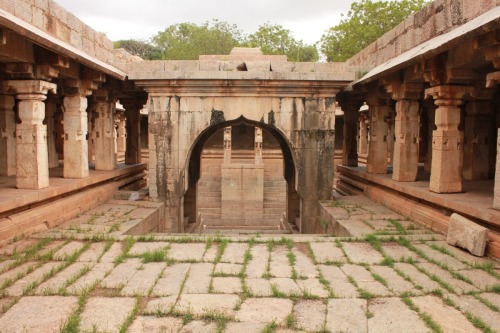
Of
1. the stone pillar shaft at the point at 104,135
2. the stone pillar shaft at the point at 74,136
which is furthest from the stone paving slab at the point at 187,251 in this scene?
the stone pillar shaft at the point at 104,135

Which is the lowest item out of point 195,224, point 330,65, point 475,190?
point 195,224

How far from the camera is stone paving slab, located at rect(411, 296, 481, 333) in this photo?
2.98 m

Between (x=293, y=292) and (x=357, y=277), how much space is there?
809 mm

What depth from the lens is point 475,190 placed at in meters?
6.79

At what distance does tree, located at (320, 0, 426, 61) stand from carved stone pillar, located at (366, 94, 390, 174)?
670 inches

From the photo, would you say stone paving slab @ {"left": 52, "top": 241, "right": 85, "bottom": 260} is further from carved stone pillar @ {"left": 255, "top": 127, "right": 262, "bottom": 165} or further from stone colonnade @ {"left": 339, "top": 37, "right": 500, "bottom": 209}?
carved stone pillar @ {"left": 255, "top": 127, "right": 262, "bottom": 165}

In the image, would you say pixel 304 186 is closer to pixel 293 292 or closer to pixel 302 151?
pixel 302 151

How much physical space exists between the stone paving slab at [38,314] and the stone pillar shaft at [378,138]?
755 cm

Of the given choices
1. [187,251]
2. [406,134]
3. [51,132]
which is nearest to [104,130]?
[51,132]

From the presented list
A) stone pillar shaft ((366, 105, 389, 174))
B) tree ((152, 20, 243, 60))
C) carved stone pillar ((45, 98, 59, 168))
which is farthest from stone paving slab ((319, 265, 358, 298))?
tree ((152, 20, 243, 60))

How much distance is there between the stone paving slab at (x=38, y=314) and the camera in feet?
9.65

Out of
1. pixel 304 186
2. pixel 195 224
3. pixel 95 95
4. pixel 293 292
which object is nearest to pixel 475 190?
pixel 304 186

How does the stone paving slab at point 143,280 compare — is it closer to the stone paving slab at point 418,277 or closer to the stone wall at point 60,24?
the stone paving slab at point 418,277

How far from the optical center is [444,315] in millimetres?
3189
